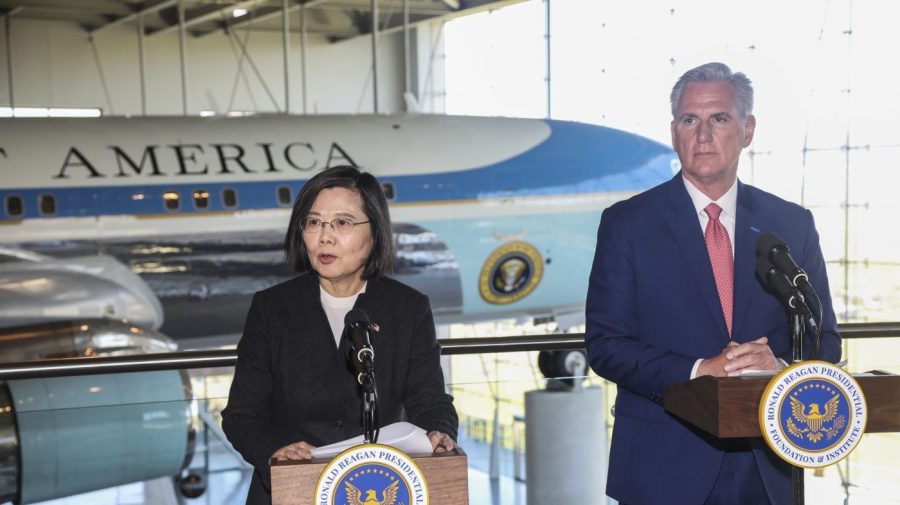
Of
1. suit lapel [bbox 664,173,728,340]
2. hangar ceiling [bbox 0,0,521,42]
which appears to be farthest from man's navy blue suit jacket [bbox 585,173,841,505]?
hangar ceiling [bbox 0,0,521,42]

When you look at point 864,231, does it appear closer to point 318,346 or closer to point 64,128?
point 64,128

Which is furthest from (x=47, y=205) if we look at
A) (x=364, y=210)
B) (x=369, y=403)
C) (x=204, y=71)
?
(x=204, y=71)

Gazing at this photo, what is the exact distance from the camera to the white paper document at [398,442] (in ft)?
6.01

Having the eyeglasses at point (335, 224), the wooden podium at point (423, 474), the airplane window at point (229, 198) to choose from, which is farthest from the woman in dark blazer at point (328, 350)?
the airplane window at point (229, 198)

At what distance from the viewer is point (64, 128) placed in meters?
8.82

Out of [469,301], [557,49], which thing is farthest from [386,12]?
[469,301]

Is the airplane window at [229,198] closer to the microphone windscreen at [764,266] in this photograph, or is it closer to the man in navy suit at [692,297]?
the man in navy suit at [692,297]

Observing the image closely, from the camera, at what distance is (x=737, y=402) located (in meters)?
1.92

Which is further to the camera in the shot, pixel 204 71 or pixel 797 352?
pixel 204 71

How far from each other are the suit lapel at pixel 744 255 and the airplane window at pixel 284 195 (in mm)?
7056

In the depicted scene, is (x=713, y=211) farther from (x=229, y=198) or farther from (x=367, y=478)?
(x=229, y=198)

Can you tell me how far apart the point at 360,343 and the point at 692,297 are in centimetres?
87

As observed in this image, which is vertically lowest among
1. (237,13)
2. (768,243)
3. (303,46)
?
(768,243)

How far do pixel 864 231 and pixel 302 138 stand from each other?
27.0ft
